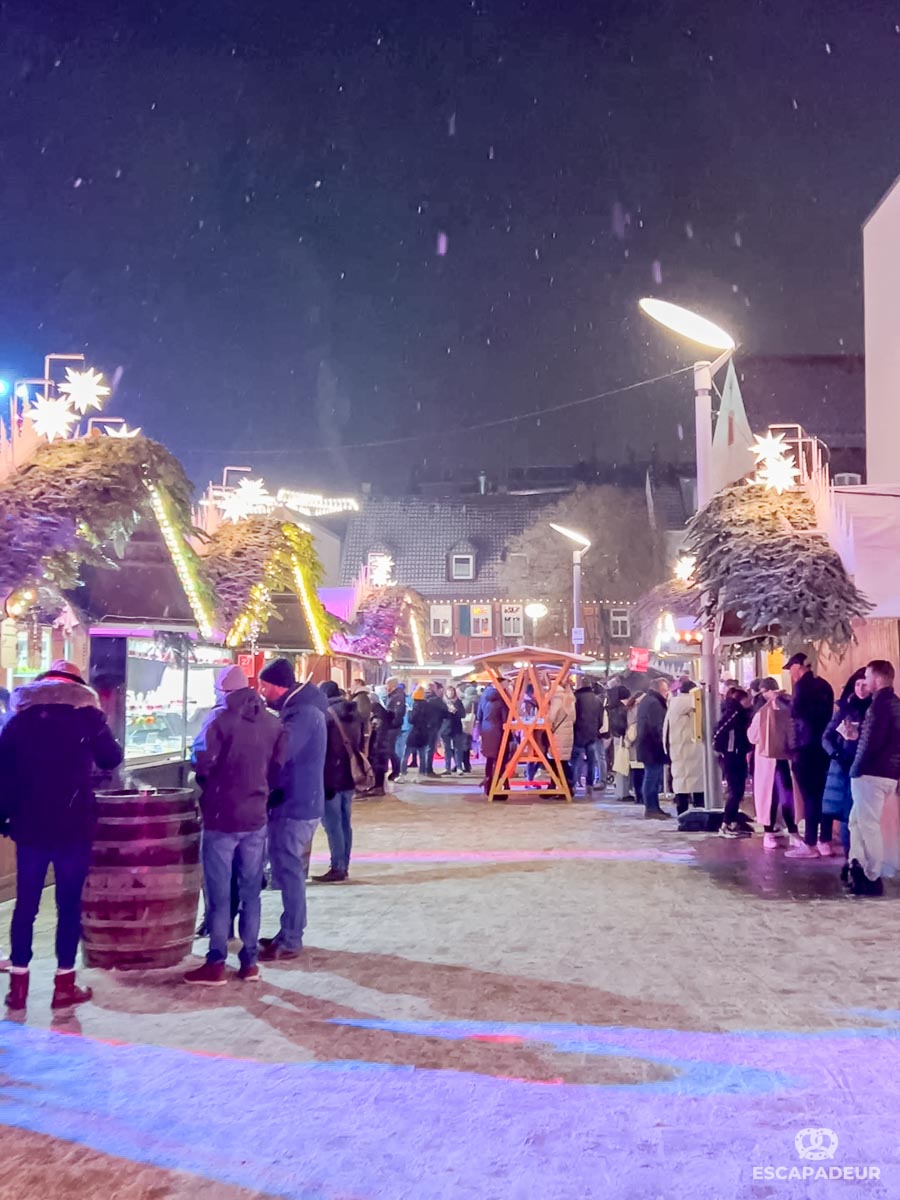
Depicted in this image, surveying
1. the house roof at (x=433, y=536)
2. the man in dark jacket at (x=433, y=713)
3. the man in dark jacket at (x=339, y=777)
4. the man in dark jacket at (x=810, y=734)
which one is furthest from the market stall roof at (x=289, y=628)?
→ the house roof at (x=433, y=536)

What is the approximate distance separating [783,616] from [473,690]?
22.3m

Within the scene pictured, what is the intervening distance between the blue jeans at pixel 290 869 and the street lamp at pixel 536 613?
29.8m

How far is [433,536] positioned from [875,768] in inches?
1754

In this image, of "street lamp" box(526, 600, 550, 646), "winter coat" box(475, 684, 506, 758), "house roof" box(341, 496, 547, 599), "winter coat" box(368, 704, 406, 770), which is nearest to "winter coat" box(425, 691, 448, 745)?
"winter coat" box(368, 704, 406, 770)

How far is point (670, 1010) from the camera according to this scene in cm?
586

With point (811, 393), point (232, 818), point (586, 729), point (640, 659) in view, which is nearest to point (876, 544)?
point (232, 818)

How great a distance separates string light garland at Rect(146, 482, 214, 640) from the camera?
35.5 feet

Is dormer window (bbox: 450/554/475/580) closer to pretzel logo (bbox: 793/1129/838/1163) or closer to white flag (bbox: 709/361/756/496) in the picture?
white flag (bbox: 709/361/756/496)

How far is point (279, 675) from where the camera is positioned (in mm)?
7461

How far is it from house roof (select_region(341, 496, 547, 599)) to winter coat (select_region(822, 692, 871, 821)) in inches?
1622

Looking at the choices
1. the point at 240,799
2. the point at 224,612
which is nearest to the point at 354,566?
the point at 224,612

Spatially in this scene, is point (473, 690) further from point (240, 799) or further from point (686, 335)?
point (240, 799)

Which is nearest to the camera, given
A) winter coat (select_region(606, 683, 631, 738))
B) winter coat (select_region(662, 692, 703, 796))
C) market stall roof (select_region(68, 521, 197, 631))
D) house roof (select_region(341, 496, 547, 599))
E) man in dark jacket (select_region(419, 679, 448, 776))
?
market stall roof (select_region(68, 521, 197, 631))

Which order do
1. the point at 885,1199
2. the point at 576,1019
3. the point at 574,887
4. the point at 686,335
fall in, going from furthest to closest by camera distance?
the point at 686,335 → the point at 574,887 → the point at 576,1019 → the point at 885,1199
